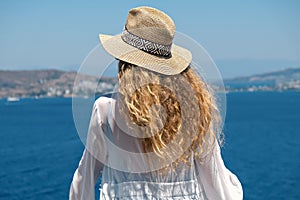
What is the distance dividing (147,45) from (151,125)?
0.23 metres

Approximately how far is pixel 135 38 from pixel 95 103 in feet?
0.72

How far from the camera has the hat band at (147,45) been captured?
A: 1.23 meters

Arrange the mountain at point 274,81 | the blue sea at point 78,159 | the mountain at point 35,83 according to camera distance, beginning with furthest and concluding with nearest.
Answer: the mountain at point 274,81
the mountain at point 35,83
the blue sea at point 78,159

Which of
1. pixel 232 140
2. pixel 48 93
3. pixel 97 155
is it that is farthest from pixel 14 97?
pixel 97 155

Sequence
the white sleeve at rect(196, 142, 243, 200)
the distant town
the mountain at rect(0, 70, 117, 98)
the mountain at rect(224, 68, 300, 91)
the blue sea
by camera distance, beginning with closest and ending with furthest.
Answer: the white sleeve at rect(196, 142, 243, 200)
the blue sea
the mountain at rect(0, 70, 117, 98)
the distant town
the mountain at rect(224, 68, 300, 91)

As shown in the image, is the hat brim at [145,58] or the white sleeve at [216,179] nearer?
the hat brim at [145,58]

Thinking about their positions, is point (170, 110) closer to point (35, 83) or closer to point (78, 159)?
point (78, 159)

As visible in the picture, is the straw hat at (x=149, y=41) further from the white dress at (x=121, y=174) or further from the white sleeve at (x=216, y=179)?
the white sleeve at (x=216, y=179)

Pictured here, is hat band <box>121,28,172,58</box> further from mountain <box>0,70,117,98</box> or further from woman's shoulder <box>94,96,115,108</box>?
mountain <box>0,70,117,98</box>

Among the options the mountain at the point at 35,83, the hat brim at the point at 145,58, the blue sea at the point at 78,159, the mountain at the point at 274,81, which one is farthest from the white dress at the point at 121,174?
the mountain at the point at 274,81

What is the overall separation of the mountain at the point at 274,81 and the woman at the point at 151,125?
112048mm

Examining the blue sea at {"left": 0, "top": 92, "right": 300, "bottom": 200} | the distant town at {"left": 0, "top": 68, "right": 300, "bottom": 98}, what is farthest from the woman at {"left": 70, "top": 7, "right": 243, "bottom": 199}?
the distant town at {"left": 0, "top": 68, "right": 300, "bottom": 98}

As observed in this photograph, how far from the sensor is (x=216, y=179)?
1356 millimetres

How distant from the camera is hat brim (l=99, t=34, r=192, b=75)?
1193 mm
